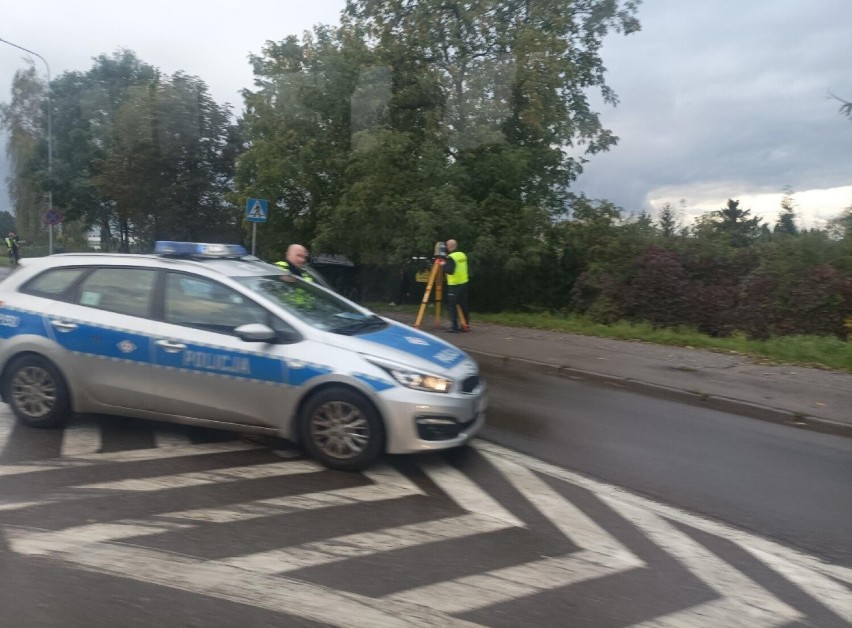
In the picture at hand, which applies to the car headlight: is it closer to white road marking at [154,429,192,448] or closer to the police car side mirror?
the police car side mirror

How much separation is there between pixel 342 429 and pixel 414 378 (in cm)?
66

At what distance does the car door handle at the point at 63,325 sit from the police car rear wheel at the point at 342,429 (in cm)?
220

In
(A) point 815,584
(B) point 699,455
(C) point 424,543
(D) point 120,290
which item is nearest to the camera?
(A) point 815,584

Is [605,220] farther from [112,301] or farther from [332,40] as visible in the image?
[112,301]

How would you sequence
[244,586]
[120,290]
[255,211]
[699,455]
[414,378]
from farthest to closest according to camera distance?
[255,211], [699,455], [120,290], [414,378], [244,586]

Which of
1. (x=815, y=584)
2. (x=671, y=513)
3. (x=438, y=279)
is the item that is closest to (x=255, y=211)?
(x=438, y=279)

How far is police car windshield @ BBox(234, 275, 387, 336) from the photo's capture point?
20.1ft

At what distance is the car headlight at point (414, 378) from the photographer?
558 centimetres

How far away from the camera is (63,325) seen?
6.32 m

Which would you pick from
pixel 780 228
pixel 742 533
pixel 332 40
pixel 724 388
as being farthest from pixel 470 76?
pixel 742 533

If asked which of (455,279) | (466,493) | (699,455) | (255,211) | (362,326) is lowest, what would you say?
(466,493)

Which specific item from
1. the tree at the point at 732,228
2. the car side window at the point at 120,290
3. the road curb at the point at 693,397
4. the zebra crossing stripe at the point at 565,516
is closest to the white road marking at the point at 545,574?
the zebra crossing stripe at the point at 565,516

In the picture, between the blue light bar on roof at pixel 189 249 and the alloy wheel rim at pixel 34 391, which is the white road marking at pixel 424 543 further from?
the blue light bar on roof at pixel 189 249

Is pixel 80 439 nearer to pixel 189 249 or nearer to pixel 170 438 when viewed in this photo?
pixel 170 438
